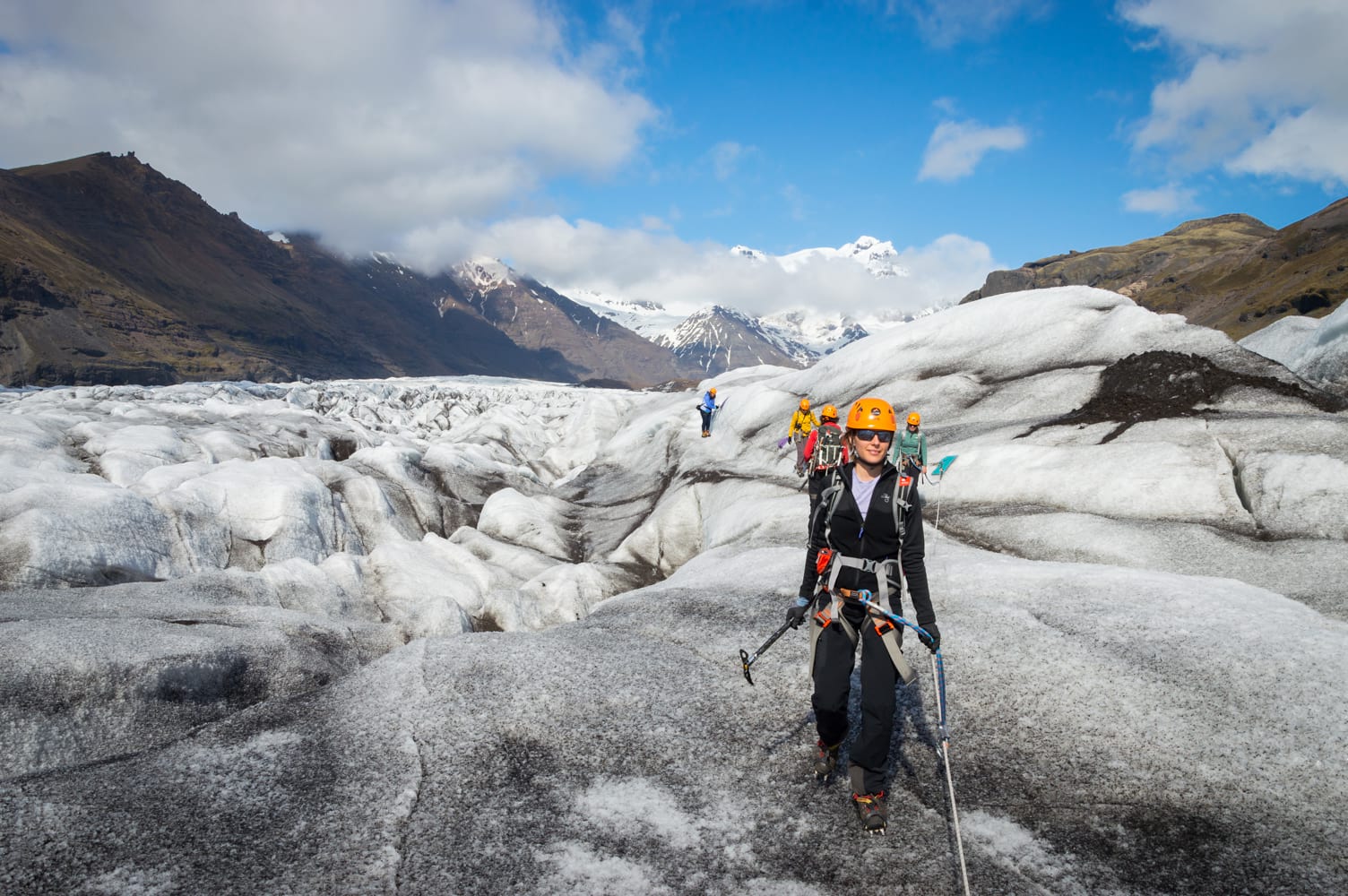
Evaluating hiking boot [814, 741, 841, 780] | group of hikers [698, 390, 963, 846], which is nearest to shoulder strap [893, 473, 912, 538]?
group of hikers [698, 390, 963, 846]

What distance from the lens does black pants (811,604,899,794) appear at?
785cm

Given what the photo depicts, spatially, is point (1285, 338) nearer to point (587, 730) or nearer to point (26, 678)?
point (587, 730)

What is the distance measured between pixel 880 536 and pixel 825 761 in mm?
3043

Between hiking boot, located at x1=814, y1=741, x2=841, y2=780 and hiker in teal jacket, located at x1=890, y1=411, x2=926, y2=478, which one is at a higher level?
hiker in teal jacket, located at x1=890, y1=411, x2=926, y2=478

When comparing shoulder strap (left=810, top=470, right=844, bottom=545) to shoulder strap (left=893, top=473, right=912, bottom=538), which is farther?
shoulder strap (left=810, top=470, right=844, bottom=545)

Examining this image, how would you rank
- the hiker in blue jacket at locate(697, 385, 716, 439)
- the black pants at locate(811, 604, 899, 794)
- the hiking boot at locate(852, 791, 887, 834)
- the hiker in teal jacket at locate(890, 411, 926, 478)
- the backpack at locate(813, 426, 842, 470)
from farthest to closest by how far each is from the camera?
the hiker in blue jacket at locate(697, 385, 716, 439), the backpack at locate(813, 426, 842, 470), the hiker in teal jacket at locate(890, 411, 926, 478), the black pants at locate(811, 604, 899, 794), the hiking boot at locate(852, 791, 887, 834)

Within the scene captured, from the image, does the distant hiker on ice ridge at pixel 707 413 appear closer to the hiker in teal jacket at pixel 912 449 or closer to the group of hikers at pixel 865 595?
the hiker in teal jacket at pixel 912 449

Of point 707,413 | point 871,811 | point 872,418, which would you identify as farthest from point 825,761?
point 707,413

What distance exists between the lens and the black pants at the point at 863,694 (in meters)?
7.85

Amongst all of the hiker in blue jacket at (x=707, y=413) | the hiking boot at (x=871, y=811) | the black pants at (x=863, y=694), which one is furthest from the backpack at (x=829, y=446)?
the hiker in blue jacket at (x=707, y=413)

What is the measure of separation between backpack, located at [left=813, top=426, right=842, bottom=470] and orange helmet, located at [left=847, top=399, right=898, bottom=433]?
1359 centimetres

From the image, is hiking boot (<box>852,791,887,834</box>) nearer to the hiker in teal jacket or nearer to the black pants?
the black pants

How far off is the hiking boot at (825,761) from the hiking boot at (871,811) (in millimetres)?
640

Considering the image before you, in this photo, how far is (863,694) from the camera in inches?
314
